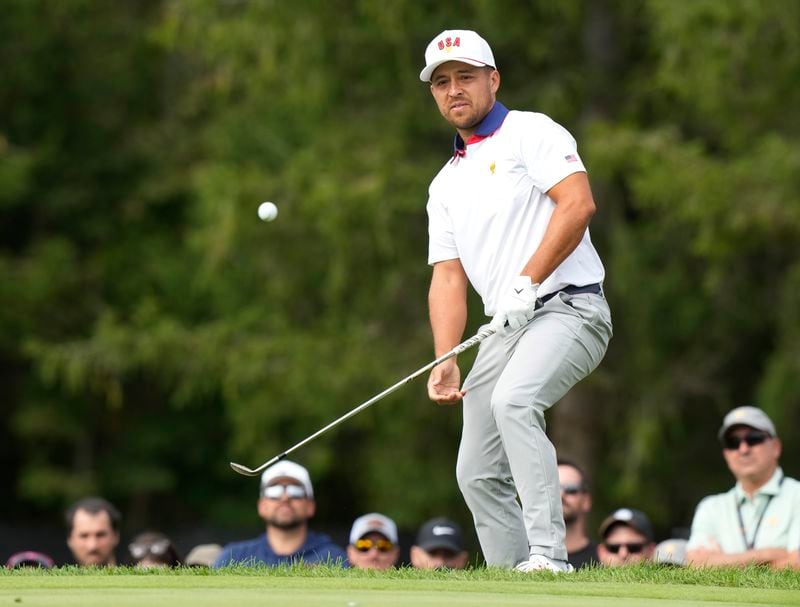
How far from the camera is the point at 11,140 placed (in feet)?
78.5

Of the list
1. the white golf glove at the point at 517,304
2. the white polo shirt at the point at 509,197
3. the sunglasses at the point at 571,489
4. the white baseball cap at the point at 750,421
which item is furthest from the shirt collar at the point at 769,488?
the white golf glove at the point at 517,304

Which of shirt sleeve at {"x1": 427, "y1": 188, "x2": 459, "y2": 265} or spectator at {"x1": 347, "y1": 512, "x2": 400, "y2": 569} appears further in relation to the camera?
spectator at {"x1": 347, "y1": 512, "x2": 400, "y2": 569}

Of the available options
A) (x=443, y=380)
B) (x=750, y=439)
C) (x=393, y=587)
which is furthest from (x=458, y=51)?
(x=750, y=439)

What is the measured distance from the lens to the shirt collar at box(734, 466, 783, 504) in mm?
8680

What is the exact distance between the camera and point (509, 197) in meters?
6.73

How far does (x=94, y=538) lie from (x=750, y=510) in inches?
154

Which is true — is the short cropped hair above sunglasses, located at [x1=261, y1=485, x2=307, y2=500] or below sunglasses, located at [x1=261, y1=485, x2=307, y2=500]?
above

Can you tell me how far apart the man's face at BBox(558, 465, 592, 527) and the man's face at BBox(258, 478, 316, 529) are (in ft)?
4.90

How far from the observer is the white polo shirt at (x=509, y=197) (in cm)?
667

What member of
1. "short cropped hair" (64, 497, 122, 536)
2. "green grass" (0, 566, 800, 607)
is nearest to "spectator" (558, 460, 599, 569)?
"green grass" (0, 566, 800, 607)

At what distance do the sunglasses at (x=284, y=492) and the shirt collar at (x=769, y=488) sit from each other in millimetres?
2526

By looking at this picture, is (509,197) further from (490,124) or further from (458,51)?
(458,51)

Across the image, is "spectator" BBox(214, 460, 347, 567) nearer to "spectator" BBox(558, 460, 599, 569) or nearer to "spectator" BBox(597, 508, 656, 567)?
"spectator" BBox(558, 460, 599, 569)

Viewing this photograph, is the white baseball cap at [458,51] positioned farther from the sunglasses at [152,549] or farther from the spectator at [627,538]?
the sunglasses at [152,549]
